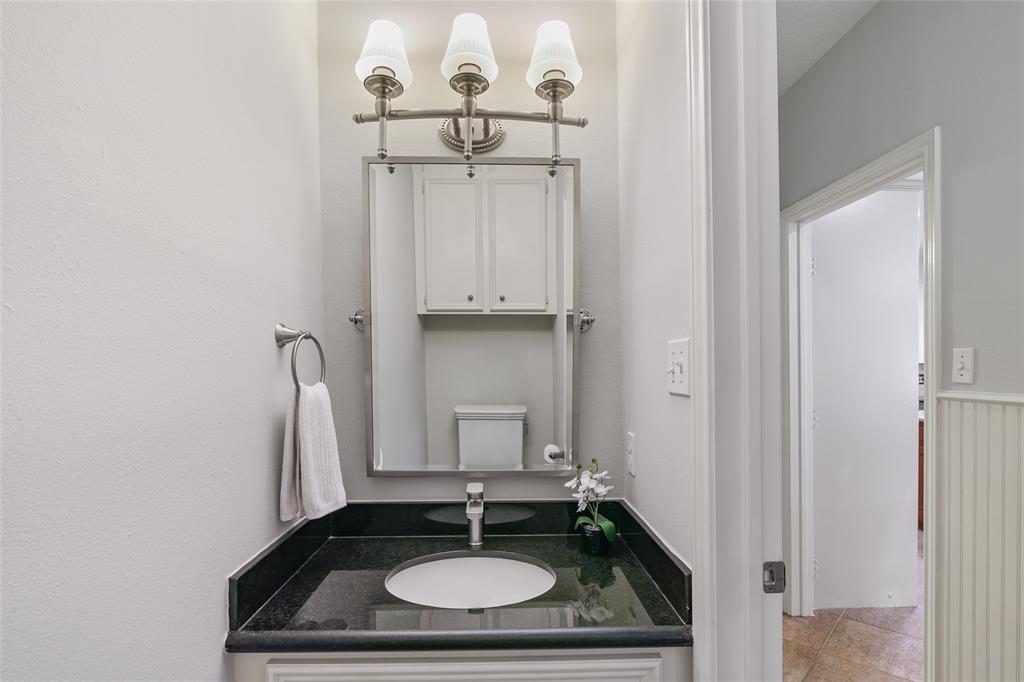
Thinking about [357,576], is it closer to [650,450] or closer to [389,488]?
[389,488]

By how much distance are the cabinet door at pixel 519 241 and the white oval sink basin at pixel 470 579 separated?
652 mm

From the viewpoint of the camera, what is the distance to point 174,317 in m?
0.75

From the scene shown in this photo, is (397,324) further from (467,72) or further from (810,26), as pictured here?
(810,26)

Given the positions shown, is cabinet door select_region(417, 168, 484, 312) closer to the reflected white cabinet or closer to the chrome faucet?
the reflected white cabinet

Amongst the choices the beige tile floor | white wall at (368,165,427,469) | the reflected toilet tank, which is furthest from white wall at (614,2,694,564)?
the beige tile floor

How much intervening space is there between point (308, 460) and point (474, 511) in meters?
0.44

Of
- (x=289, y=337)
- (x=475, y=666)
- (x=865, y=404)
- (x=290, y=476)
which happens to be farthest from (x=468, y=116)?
(x=865, y=404)

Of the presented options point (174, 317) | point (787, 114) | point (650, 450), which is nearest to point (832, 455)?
point (787, 114)

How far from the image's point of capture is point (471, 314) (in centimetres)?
140

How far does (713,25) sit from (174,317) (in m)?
0.95

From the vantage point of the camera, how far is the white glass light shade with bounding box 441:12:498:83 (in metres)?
1.22

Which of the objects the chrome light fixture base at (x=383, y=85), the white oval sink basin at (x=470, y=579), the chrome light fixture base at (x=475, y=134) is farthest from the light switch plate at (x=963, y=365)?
the chrome light fixture base at (x=383, y=85)

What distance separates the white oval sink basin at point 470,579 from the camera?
1.17m

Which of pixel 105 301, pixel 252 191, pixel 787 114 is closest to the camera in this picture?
pixel 105 301
